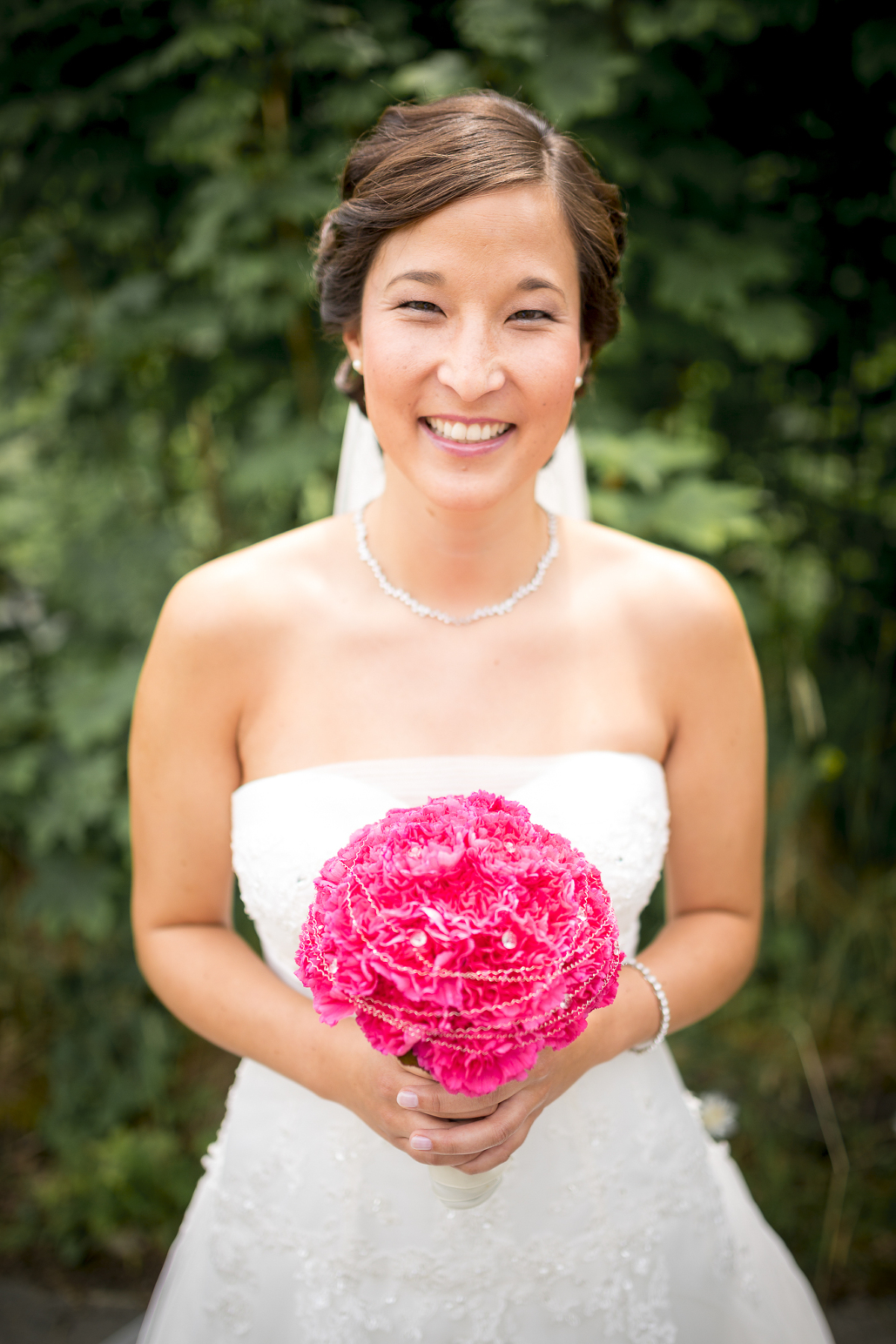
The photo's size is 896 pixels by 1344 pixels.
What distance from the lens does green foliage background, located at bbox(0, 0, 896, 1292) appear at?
288 cm

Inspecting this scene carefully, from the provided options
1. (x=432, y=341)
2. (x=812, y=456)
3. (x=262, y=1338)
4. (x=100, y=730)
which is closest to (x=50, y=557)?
(x=100, y=730)

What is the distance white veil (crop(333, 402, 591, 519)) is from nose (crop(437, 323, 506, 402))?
0.69 metres

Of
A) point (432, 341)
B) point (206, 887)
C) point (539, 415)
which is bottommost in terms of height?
point (206, 887)

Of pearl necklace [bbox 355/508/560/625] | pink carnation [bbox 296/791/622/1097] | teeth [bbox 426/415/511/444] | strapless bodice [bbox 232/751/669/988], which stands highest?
teeth [bbox 426/415/511/444]

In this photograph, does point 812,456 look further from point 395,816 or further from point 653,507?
point 395,816

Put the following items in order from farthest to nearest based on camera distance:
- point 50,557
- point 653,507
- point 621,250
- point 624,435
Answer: point 50,557 < point 624,435 < point 653,507 < point 621,250

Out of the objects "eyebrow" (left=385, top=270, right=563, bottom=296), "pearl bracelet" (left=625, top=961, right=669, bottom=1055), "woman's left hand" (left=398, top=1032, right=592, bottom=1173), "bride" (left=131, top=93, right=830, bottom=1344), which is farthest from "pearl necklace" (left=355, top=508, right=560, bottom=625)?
"woman's left hand" (left=398, top=1032, right=592, bottom=1173)

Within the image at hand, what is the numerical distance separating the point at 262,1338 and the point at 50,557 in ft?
8.63

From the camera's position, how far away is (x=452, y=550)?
1.94 metres

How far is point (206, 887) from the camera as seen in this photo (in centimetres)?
196

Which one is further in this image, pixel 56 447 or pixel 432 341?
pixel 56 447

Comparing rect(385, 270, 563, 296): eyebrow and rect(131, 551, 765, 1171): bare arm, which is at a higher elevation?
rect(385, 270, 563, 296): eyebrow

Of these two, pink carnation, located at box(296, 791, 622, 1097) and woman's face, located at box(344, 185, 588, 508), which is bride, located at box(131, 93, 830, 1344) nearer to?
woman's face, located at box(344, 185, 588, 508)

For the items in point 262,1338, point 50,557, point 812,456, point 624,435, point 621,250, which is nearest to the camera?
point 262,1338
